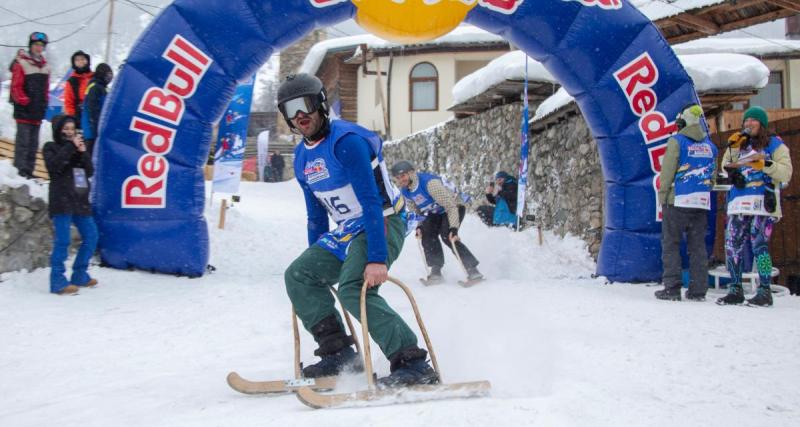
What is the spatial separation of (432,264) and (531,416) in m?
5.38

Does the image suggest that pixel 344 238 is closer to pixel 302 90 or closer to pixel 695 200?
pixel 302 90

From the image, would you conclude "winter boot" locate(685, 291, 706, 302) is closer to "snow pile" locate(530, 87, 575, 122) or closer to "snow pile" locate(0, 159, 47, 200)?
"snow pile" locate(530, 87, 575, 122)

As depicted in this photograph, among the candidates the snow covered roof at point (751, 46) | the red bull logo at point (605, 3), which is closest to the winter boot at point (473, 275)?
the red bull logo at point (605, 3)

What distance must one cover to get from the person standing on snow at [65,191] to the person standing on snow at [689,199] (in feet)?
18.2

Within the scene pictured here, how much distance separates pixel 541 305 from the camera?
575cm

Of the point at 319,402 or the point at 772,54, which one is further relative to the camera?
the point at 772,54

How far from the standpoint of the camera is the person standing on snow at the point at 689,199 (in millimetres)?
5902

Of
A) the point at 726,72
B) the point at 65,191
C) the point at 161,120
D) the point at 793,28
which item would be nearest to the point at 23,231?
the point at 65,191

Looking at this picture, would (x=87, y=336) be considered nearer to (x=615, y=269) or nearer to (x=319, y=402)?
(x=319, y=402)

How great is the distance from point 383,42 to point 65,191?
56.8ft

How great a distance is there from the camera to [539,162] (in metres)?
11.9

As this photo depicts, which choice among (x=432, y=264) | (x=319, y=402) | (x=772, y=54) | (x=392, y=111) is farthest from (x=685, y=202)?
(x=392, y=111)

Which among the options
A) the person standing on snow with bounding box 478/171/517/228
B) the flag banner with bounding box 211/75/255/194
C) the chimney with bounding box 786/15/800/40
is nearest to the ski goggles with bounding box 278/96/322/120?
the flag banner with bounding box 211/75/255/194

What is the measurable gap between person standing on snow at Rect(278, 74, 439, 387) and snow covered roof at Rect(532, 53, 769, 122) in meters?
6.15
